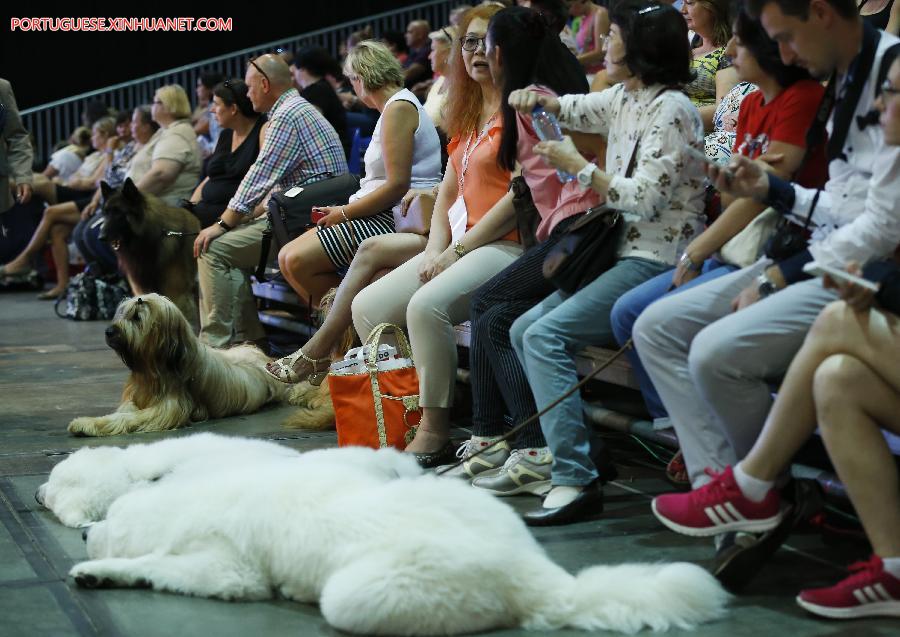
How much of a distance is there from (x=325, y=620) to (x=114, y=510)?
2.43 feet

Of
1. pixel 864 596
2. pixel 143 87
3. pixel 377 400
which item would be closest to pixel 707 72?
pixel 377 400

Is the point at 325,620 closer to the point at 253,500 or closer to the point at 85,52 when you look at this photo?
the point at 253,500

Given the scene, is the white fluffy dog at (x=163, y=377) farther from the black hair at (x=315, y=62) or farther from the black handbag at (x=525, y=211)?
the black hair at (x=315, y=62)

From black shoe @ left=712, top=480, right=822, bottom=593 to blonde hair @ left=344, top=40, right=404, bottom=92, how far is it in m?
3.64

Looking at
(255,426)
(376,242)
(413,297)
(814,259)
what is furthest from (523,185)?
(255,426)

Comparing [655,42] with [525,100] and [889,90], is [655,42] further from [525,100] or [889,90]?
[889,90]

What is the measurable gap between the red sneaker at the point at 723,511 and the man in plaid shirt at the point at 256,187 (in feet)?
14.0

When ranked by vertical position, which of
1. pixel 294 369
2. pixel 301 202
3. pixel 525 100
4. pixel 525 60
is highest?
pixel 525 60

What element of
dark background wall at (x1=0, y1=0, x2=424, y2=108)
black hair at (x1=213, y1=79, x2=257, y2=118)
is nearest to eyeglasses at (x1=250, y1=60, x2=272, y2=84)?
black hair at (x1=213, y1=79, x2=257, y2=118)

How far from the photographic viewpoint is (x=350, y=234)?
238 inches

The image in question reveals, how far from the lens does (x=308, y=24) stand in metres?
17.1

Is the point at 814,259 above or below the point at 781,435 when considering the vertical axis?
above

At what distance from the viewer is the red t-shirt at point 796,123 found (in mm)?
3426

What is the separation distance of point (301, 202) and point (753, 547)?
4.12m
